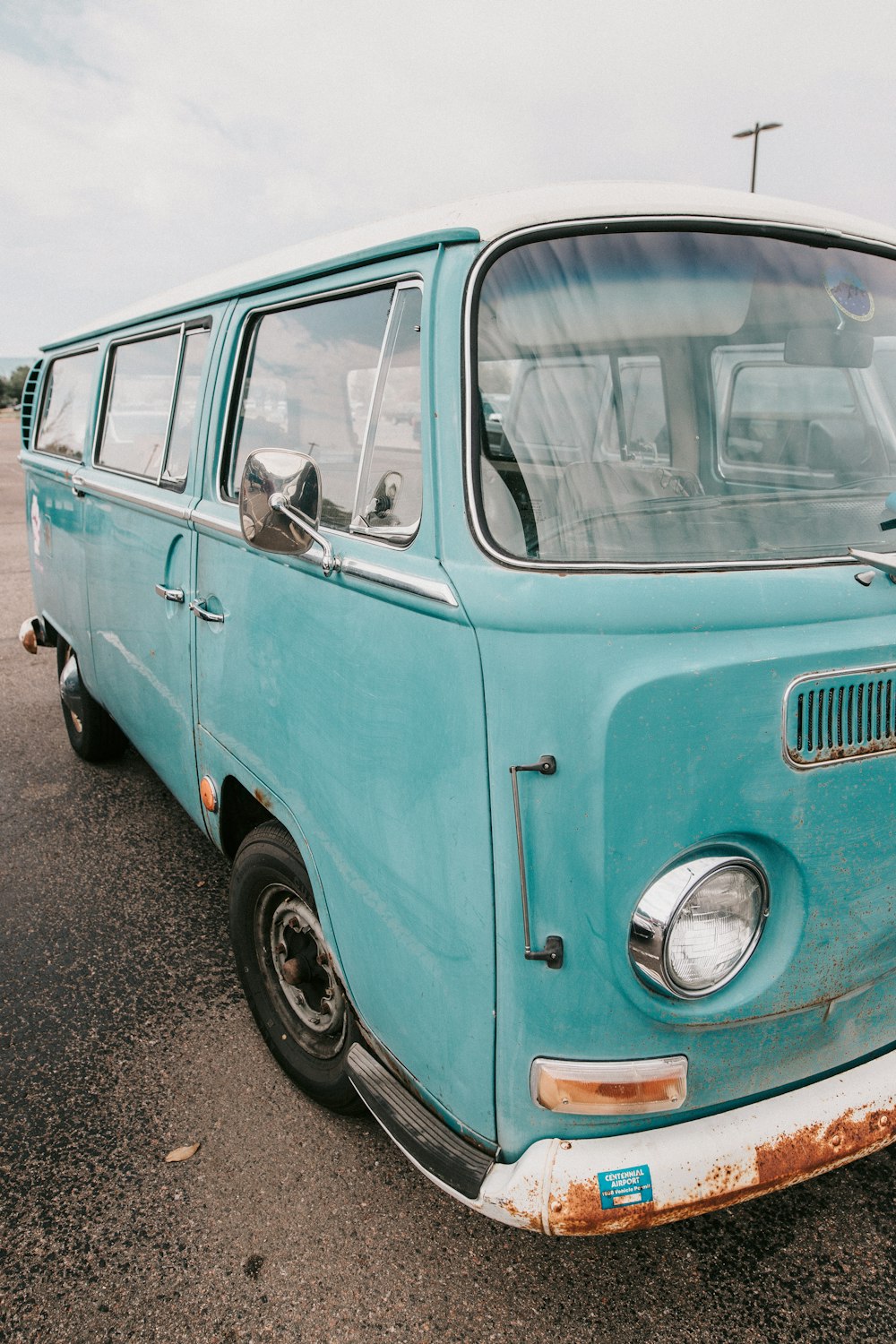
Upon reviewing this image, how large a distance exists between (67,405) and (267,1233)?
4019 millimetres

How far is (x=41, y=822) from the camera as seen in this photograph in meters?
4.20

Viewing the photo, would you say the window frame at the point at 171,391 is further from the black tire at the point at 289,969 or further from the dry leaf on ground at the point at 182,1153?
the dry leaf on ground at the point at 182,1153

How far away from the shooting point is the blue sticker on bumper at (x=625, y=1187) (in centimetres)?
155

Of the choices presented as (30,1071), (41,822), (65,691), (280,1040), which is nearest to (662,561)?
(280,1040)

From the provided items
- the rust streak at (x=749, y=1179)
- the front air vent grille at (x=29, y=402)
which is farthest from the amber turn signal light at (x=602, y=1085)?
the front air vent grille at (x=29, y=402)

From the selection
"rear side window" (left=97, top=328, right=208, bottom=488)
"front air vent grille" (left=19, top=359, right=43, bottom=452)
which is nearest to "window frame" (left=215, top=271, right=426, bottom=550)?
"rear side window" (left=97, top=328, right=208, bottom=488)

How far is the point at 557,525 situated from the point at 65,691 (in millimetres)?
3826

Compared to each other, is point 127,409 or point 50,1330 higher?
point 127,409

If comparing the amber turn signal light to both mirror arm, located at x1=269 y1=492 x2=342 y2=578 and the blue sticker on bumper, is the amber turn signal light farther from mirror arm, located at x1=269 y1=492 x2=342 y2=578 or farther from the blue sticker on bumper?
mirror arm, located at x1=269 y1=492 x2=342 y2=578

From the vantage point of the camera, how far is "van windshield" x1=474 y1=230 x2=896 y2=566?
1685 mm

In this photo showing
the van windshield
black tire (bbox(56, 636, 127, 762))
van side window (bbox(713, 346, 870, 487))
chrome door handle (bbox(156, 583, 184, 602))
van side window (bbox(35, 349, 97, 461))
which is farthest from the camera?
black tire (bbox(56, 636, 127, 762))

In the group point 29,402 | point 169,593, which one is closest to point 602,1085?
point 169,593

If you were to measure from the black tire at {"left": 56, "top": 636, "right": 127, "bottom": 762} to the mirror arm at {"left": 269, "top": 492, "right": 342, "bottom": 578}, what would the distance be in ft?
9.73

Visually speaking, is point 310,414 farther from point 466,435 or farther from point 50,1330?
point 50,1330
